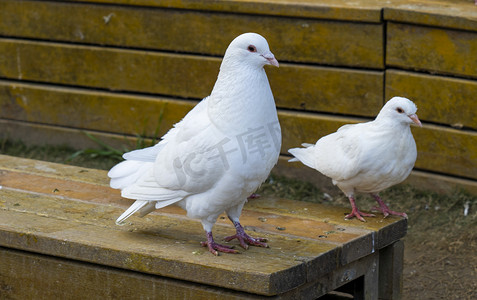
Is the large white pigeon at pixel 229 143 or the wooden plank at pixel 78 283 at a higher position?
the large white pigeon at pixel 229 143

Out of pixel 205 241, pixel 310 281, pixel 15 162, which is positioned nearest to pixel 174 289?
pixel 205 241

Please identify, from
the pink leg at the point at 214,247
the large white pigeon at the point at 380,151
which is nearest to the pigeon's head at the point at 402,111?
the large white pigeon at the point at 380,151

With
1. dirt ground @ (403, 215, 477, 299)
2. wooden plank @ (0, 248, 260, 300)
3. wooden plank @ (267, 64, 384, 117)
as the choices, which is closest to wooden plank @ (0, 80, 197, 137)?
wooden plank @ (267, 64, 384, 117)

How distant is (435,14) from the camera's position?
4.23 m

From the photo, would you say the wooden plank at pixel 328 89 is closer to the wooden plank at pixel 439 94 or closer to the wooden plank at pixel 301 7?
the wooden plank at pixel 439 94

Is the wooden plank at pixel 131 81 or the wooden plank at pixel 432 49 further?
the wooden plank at pixel 131 81

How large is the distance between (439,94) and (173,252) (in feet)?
7.08

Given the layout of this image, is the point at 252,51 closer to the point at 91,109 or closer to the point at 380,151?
the point at 380,151

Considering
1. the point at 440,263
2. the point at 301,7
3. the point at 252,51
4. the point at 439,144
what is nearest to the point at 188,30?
the point at 301,7

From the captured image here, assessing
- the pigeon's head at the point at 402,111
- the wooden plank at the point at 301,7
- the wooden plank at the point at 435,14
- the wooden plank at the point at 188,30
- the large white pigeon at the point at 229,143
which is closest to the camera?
the large white pigeon at the point at 229,143

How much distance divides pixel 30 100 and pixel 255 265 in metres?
3.50

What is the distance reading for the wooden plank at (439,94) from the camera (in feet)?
14.1

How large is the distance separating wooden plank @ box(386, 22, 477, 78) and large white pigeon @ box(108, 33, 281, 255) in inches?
70.6

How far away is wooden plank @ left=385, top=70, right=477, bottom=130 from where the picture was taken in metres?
4.29
